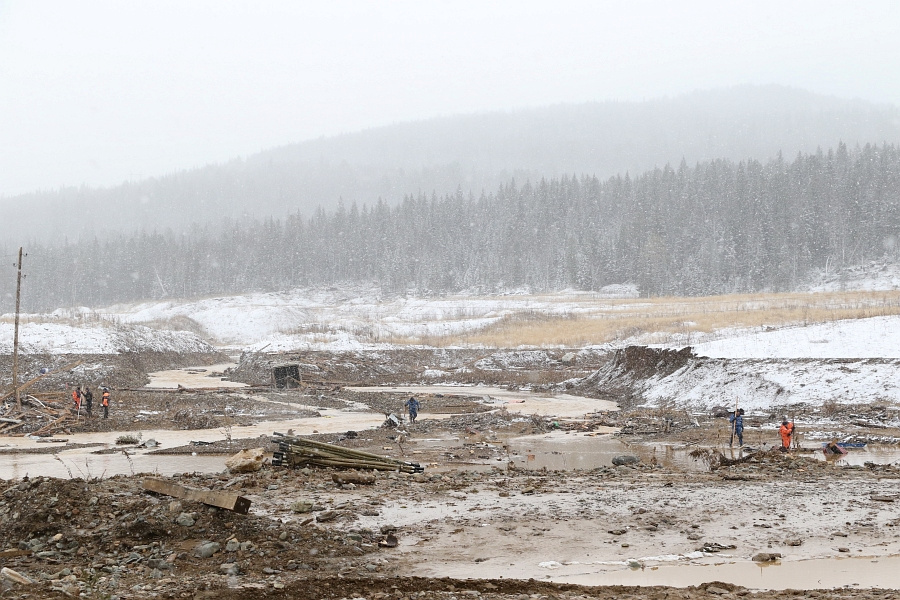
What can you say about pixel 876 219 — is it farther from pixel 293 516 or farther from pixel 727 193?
pixel 293 516

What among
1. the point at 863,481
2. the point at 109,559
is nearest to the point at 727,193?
the point at 863,481

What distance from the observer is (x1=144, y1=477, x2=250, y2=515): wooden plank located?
401 inches

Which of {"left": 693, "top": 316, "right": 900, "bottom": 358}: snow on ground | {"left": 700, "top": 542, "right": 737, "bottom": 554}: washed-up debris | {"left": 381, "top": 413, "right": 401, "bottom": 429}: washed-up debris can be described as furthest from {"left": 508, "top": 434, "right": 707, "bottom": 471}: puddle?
{"left": 693, "top": 316, "right": 900, "bottom": 358}: snow on ground

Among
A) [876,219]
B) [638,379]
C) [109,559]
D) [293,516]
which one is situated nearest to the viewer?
[109,559]

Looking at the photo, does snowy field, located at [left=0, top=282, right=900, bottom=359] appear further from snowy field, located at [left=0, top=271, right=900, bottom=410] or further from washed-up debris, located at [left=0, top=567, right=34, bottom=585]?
washed-up debris, located at [left=0, top=567, right=34, bottom=585]

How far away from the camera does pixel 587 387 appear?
39875mm

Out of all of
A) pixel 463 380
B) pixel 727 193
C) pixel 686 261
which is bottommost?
pixel 463 380

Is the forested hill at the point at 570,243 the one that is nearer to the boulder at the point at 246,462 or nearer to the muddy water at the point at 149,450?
the muddy water at the point at 149,450

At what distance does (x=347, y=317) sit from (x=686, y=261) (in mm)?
54470

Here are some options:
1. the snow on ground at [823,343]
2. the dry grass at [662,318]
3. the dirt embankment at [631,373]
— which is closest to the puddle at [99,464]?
the dirt embankment at [631,373]

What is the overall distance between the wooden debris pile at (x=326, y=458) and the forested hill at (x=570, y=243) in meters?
96.1

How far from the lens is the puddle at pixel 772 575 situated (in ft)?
28.5

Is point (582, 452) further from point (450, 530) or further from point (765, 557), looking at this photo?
point (765, 557)

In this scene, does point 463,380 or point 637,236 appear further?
point 637,236
